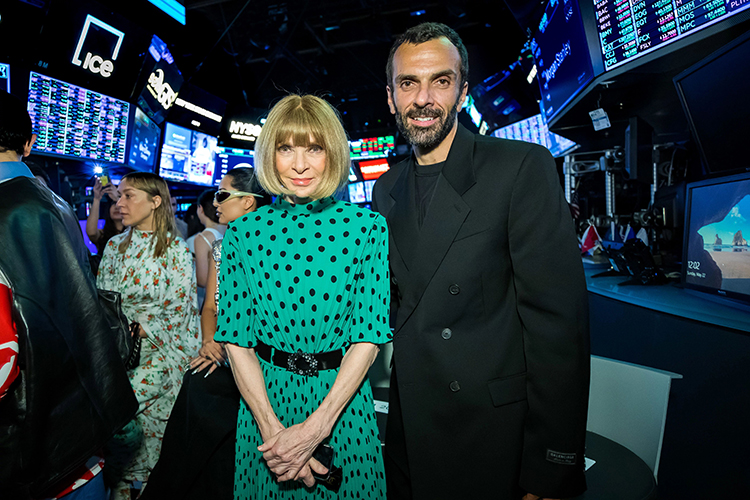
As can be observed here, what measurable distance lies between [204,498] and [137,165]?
6.17m

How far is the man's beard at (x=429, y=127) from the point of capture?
150 cm

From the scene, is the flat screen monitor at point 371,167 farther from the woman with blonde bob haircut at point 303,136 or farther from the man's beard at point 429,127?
the woman with blonde bob haircut at point 303,136

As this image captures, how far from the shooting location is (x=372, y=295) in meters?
1.37

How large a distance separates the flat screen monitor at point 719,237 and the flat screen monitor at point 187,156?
7.73 m

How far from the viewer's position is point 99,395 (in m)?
1.36

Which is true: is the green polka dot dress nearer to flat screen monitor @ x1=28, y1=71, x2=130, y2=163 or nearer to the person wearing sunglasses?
the person wearing sunglasses

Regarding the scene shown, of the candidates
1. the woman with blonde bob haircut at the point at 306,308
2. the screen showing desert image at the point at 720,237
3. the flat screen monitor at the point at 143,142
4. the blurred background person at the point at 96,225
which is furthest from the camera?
the flat screen monitor at the point at 143,142

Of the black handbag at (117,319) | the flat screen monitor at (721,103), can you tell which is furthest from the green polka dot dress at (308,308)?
the flat screen monitor at (721,103)

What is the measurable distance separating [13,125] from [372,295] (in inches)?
60.4

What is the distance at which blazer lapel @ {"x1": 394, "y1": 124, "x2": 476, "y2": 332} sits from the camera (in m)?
1.41

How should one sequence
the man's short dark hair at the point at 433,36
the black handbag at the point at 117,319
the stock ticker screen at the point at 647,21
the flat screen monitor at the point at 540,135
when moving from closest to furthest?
the man's short dark hair at the point at 433,36
the black handbag at the point at 117,319
the stock ticker screen at the point at 647,21
the flat screen monitor at the point at 540,135

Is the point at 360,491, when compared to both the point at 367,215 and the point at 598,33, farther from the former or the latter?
the point at 598,33

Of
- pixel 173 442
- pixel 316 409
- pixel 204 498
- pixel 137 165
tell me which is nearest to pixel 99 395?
pixel 173 442

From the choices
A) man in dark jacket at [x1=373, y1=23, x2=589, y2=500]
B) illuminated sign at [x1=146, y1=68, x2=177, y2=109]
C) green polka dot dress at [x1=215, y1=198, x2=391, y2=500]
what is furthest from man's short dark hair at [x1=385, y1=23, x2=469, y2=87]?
illuminated sign at [x1=146, y1=68, x2=177, y2=109]
